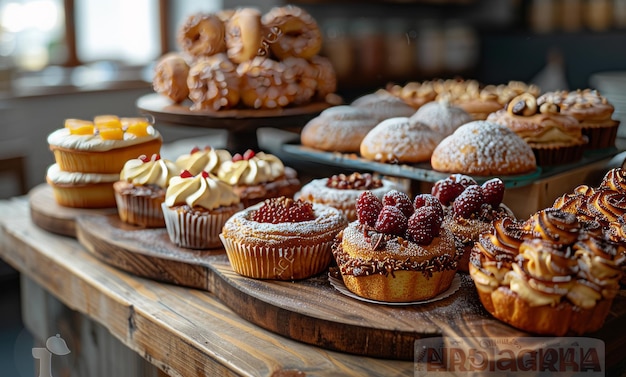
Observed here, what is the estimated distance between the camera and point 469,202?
4.63 ft

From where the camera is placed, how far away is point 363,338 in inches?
47.2

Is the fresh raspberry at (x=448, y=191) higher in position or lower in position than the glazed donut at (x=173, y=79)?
lower

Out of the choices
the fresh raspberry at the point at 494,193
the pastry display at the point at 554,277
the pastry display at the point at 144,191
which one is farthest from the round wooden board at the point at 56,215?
the pastry display at the point at 554,277

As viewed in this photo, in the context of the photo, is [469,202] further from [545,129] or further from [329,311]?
[545,129]

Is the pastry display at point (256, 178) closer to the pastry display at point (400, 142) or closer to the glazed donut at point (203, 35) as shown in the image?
the pastry display at point (400, 142)

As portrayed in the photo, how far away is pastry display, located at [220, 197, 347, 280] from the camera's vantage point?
1.38m

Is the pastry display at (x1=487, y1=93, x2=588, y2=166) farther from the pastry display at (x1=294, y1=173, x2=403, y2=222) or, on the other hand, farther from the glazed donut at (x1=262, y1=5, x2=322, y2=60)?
the glazed donut at (x1=262, y1=5, x2=322, y2=60)

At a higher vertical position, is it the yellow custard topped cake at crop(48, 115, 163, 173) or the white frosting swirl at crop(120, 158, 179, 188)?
the yellow custard topped cake at crop(48, 115, 163, 173)

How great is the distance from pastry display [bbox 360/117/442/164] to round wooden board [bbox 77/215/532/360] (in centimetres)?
60

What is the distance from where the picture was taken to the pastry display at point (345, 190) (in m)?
1.65

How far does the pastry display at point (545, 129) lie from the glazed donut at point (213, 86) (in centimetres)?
82

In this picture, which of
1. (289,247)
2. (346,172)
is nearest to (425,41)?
(346,172)

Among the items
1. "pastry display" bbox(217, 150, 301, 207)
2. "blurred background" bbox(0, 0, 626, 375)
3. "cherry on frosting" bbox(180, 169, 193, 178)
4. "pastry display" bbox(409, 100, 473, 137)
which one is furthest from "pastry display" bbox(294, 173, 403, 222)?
"blurred background" bbox(0, 0, 626, 375)

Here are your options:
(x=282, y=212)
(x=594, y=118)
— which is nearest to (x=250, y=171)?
(x=282, y=212)
